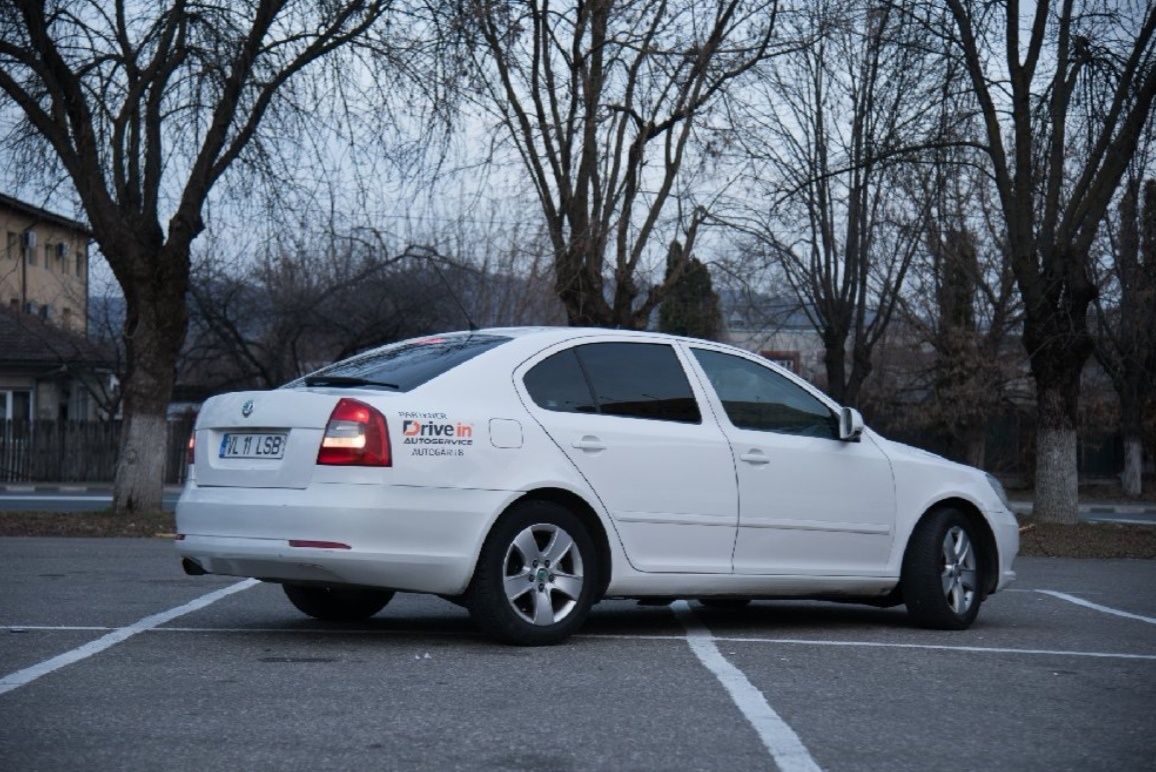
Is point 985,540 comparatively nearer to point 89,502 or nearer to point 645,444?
point 645,444

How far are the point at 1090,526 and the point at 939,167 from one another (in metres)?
4.96

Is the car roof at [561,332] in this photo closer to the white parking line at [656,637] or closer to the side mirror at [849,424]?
the side mirror at [849,424]

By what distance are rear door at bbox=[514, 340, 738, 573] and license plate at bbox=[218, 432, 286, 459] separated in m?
1.24

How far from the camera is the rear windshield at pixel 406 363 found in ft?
25.9

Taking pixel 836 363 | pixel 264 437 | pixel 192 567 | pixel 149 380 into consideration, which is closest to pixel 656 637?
pixel 264 437

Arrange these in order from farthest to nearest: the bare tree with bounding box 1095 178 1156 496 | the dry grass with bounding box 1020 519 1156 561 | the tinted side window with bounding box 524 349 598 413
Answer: the bare tree with bounding box 1095 178 1156 496 < the dry grass with bounding box 1020 519 1156 561 < the tinted side window with bounding box 524 349 598 413

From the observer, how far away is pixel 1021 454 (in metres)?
42.9

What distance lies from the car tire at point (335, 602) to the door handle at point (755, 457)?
6.92ft

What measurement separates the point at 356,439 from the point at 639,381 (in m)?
1.79

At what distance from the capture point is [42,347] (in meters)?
43.0

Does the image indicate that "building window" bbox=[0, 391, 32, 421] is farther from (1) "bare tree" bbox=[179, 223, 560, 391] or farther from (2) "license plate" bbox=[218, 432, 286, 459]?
(2) "license plate" bbox=[218, 432, 286, 459]

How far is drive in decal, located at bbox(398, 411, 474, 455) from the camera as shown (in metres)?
7.46

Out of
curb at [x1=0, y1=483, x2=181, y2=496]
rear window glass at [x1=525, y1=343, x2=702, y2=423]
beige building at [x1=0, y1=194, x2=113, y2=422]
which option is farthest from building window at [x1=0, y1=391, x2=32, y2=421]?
rear window glass at [x1=525, y1=343, x2=702, y2=423]

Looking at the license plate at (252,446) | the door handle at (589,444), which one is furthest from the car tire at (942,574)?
the license plate at (252,446)
